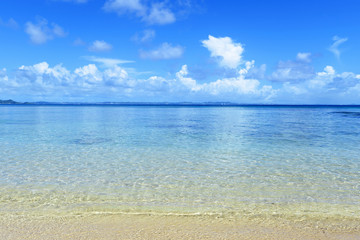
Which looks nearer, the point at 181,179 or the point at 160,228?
the point at 160,228

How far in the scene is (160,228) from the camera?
664cm

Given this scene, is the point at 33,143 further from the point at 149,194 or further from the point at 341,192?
the point at 341,192

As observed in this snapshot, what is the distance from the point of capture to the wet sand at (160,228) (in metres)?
6.25

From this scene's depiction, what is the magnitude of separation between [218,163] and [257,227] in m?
6.93

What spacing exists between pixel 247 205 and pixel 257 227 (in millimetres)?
1506

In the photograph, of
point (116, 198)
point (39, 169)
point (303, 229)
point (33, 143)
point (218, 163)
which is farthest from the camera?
point (33, 143)

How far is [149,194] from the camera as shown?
30.1 ft

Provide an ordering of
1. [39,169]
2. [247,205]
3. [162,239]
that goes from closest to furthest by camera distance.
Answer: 1. [162,239]
2. [247,205]
3. [39,169]

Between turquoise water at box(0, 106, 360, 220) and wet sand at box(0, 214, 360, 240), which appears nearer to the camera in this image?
wet sand at box(0, 214, 360, 240)

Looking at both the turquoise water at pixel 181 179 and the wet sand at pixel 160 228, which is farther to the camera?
the turquoise water at pixel 181 179

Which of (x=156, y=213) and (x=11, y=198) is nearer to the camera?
(x=156, y=213)

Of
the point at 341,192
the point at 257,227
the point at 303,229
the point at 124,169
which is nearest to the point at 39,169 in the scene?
the point at 124,169

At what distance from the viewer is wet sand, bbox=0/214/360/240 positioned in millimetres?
6254

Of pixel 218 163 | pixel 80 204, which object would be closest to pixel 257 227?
pixel 80 204
